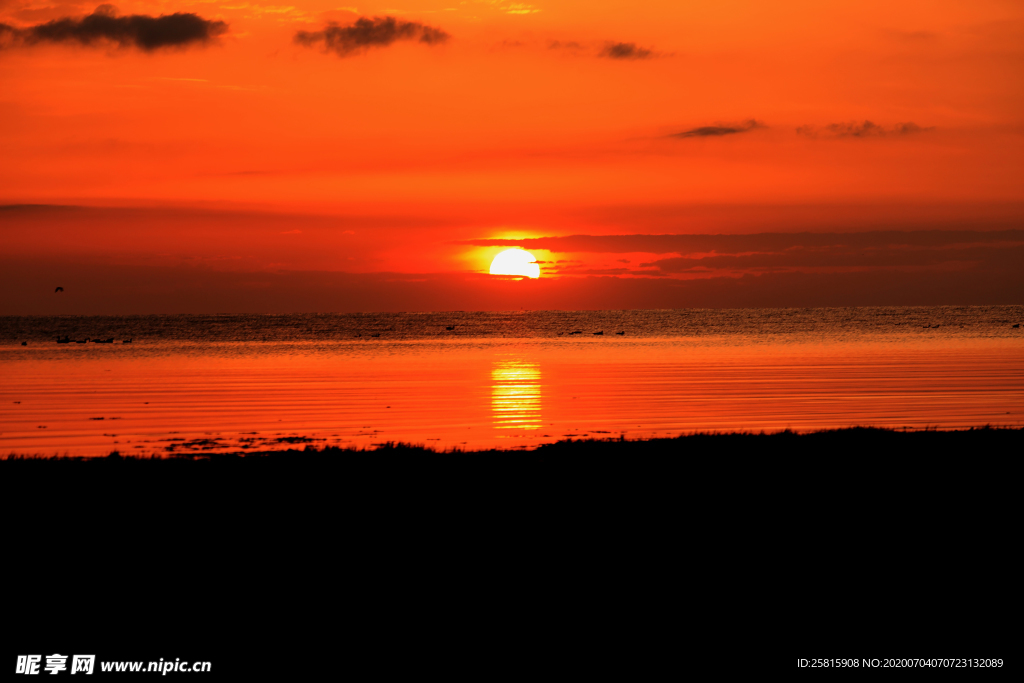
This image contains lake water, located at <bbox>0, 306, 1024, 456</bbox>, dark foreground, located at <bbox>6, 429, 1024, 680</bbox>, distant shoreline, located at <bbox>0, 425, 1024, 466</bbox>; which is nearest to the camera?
dark foreground, located at <bbox>6, 429, 1024, 680</bbox>

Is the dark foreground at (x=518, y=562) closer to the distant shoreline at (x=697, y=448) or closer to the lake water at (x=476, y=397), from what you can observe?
the distant shoreline at (x=697, y=448)

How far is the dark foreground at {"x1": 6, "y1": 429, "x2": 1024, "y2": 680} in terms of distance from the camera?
7316mm

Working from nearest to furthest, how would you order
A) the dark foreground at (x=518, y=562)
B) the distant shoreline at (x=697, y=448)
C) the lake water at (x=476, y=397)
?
1. the dark foreground at (x=518, y=562)
2. the distant shoreline at (x=697, y=448)
3. the lake water at (x=476, y=397)

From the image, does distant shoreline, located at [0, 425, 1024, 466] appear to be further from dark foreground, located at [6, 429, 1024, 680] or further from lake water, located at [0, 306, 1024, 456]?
lake water, located at [0, 306, 1024, 456]

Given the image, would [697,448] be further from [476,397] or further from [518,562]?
[476,397]

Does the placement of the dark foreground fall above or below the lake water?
below

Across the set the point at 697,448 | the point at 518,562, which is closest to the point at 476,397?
the point at 697,448

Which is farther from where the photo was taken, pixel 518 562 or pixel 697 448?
pixel 697 448

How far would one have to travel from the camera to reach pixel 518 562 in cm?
944

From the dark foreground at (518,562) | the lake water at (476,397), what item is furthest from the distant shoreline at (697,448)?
the lake water at (476,397)

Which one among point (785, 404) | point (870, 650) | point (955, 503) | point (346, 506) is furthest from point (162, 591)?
point (785, 404)

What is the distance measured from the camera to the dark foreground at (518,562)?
7.32 meters

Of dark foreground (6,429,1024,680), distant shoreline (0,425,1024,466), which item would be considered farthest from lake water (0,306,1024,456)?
dark foreground (6,429,1024,680)

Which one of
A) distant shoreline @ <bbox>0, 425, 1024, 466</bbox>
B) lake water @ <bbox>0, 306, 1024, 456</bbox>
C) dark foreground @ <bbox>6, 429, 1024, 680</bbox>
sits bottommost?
dark foreground @ <bbox>6, 429, 1024, 680</bbox>
